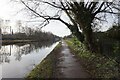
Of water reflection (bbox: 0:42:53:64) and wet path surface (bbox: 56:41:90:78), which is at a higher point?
wet path surface (bbox: 56:41:90:78)

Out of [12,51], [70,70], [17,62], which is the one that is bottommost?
[12,51]

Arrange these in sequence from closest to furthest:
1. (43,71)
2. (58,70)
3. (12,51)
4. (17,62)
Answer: (43,71) → (58,70) → (17,62) → (12,51)

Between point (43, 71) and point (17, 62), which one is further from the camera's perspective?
point (17, 62)

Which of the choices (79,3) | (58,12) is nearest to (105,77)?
(79,3)

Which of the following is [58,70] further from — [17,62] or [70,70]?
[17,62]

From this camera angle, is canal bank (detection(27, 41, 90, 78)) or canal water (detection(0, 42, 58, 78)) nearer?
canal bank (detection(27, 41, 90, 78))

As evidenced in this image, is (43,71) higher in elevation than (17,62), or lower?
higher

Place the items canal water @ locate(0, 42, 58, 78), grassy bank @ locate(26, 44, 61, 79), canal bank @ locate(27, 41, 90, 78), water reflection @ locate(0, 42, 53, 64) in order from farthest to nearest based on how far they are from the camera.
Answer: water reflection @ locate(0, 42, 53, 64) < canal water @ locate(0, 42, 58, 78) < canal bank @ locate(27, 41, 90, 78) < grassy bank @ locate(26, 44, 61, 79)

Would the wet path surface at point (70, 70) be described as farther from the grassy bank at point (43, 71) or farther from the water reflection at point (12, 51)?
the water reflection at point (12, 51)

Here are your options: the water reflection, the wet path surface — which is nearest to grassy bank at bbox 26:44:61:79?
the wet path surface

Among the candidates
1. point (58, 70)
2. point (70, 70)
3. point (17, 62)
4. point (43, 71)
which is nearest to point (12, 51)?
point (17, 62)

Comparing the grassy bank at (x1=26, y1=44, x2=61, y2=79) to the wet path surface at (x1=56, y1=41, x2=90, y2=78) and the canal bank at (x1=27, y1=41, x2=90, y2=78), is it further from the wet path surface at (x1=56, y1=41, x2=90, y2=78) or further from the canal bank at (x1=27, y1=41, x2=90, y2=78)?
the wet path surface at (x1=56, y1=41, x2=90, y2=78)

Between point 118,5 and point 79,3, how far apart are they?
4583mm

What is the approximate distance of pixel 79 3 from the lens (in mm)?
21703
